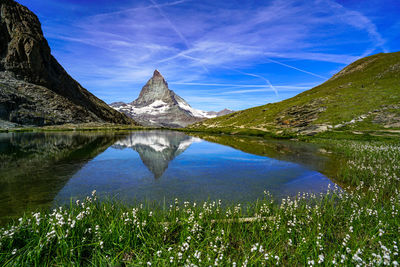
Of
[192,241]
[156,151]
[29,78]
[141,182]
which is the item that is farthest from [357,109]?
[29,78]

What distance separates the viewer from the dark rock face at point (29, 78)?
125 metres

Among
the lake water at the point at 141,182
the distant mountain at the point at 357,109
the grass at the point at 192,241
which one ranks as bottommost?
the lake water at the point at 141,182

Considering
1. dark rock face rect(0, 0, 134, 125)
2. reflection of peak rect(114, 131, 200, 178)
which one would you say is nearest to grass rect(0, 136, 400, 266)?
reflection of peak rect(114, 131, 200, 178)

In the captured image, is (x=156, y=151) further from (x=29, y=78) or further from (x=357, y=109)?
(x=29, y=78)

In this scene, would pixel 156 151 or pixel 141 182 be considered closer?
pixel 141 182

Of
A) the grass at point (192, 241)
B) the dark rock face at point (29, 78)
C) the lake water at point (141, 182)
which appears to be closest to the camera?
the grass at point (192, 241)

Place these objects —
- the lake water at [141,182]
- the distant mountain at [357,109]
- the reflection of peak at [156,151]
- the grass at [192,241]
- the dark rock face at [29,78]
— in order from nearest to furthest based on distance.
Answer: the grass at [192,241]
the lake water at [141,182]
the reflection of peak at [156,151]
the distant mountain at [357,109]
the dark rock face at [29,78]

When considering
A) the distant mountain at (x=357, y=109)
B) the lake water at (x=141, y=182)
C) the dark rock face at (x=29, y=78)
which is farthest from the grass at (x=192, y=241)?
the dark rock face at (x=29, y=78)

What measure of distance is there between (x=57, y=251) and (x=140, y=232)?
2.62 meters

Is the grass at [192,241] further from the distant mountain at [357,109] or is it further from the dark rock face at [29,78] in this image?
the dark rock face at [29,78]

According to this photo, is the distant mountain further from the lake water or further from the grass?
the grass

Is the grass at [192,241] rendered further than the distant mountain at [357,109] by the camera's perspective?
No

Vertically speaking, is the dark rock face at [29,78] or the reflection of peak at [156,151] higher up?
the dark rock face at [29,78]

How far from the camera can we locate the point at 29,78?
155 m
